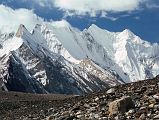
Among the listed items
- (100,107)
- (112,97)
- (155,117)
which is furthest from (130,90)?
(155,117)

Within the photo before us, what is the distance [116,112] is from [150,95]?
2.39m

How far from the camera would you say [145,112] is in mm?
18469

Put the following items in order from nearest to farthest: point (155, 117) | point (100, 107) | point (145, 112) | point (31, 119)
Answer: point (155, 117) → point (145, 112) → point (100, 107) → point (31, 119)

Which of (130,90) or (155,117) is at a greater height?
(130,90)

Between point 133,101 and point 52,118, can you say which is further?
point 52,118

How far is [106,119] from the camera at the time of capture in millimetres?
18969

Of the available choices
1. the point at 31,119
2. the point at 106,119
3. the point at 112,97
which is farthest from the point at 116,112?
the point at 31,119

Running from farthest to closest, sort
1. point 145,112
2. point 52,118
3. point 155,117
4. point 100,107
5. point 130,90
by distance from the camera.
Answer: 1. point 130,90
2. point 52,118
3. point 100,107
4. point 145,112
5. point 155,117

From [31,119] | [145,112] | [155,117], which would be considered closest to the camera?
[155,117]

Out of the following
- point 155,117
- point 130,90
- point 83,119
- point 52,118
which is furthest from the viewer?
point 130,90

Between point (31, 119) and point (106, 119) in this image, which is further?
point (31, 119)

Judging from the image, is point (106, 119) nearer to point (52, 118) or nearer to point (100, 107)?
point (100, 107)

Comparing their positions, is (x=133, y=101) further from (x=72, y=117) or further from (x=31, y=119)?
(x=31, y=119)

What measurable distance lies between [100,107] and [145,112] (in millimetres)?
3371
